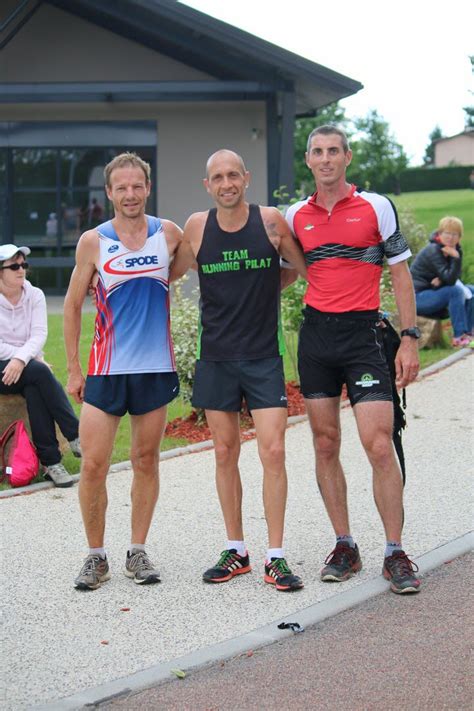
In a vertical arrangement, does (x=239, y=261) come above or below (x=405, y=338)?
above

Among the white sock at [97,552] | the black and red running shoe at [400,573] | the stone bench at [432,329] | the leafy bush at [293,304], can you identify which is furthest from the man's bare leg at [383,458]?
the stone bench at [432,329]

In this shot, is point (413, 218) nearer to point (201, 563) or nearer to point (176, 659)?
point (201, 563)

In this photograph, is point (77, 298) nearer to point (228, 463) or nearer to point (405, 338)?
point (228, 463)

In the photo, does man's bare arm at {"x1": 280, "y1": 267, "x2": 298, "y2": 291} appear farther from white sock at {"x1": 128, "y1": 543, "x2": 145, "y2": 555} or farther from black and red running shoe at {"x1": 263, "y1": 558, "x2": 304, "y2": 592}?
white sock at {"x1": 128, "y1": 543, "x2": 145, "y2": 555}

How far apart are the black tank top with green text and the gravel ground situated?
4.69 feet

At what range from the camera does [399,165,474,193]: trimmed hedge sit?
69312 millimetres

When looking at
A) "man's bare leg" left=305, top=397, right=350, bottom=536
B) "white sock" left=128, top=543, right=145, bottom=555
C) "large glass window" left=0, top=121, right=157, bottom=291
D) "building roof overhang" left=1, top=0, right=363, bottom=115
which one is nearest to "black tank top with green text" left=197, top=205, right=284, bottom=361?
"man's bare leg" left=305, top=397, right=350, bottom=536

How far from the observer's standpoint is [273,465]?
6035 mm

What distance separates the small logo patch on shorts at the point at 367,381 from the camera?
5.96m

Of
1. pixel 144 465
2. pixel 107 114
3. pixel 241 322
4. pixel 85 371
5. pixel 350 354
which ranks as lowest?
pixel 85 371

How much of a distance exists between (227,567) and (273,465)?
584 millimetres

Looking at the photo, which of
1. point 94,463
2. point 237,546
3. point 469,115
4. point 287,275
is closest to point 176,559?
point 237,546

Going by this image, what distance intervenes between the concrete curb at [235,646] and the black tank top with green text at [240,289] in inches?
49.9

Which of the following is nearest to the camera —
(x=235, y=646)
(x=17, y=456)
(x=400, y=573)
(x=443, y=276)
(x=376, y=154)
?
(x=235, y=646)
